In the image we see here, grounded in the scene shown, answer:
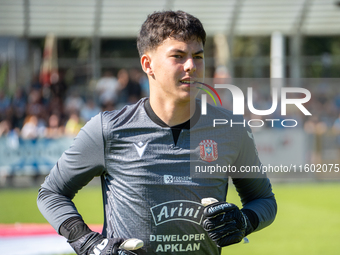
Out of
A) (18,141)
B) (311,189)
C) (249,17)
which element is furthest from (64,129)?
(249,17)

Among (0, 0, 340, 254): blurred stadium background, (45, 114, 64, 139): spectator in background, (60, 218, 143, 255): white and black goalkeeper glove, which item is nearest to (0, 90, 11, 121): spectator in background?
(0, 0, 340, 254): blurred stadium background

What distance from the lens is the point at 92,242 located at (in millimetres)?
2734

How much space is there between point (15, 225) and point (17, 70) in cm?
953

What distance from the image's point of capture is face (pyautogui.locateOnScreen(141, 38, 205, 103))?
2863 millimetres

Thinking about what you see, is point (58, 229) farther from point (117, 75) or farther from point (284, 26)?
point (284, 26)

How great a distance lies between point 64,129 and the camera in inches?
575

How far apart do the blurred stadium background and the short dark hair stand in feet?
22.5

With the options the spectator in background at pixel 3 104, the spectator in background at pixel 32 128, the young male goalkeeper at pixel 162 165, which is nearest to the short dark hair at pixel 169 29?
the young male goalkeeper at pixel 162 165

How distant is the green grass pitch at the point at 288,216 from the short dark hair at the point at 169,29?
4608mm

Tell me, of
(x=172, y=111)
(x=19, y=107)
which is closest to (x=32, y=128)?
(x=19, y=107)

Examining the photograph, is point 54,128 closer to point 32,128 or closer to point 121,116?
point 32,128

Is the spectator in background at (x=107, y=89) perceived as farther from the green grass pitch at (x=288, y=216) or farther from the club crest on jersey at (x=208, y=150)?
the club crest on jersey at (x=208, y=150)

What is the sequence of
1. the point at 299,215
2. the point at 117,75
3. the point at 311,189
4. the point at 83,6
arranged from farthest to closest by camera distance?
the point at 83,6, the point at 117,75, the point at 311,189, the point at 299,215

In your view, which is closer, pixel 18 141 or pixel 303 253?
pixel 303 253
